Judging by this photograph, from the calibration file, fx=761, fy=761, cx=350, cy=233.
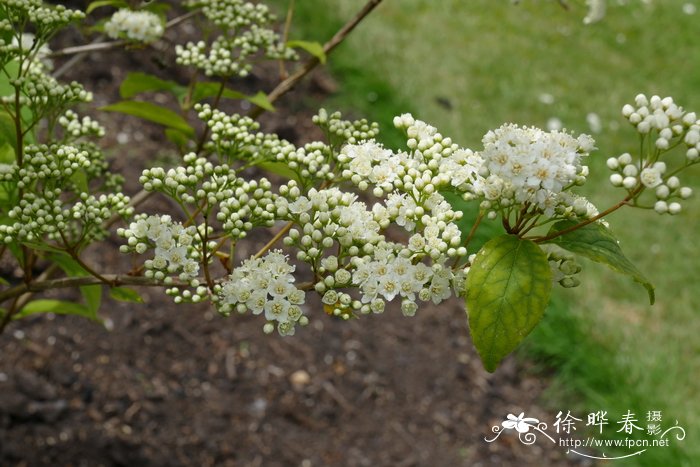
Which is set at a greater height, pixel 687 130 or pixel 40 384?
pixel 687 130

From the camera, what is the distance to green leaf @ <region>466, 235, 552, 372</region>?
121 cm

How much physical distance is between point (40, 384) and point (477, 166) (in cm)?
239

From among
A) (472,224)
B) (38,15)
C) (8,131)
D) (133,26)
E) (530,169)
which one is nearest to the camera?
(530,169)

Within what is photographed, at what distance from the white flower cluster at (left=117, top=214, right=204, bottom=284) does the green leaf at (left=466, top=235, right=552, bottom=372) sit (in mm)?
479

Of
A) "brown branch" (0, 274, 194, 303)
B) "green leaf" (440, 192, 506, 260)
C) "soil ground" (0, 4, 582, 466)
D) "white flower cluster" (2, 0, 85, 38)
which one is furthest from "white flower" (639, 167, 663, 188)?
"green leaf" (440, 192, 506, 260)

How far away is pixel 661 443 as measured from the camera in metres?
3.49

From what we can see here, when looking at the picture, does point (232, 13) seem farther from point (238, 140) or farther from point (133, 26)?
point (238, 140)

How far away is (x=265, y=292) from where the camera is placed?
1.31 metres

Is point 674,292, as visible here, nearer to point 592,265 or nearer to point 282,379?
point 592,265

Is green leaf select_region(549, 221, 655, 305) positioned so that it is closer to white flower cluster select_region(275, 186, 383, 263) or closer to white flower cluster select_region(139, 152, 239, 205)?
white flower cluster select_region(275, 186, 383, 263)

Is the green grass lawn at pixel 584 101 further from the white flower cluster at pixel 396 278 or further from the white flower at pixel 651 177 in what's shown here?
the white flower cluster at pixel 396 278

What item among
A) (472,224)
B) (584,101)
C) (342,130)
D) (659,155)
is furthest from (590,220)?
(584,101)

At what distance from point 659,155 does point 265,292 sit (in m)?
0.69

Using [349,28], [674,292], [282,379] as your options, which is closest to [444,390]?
[282,379]
